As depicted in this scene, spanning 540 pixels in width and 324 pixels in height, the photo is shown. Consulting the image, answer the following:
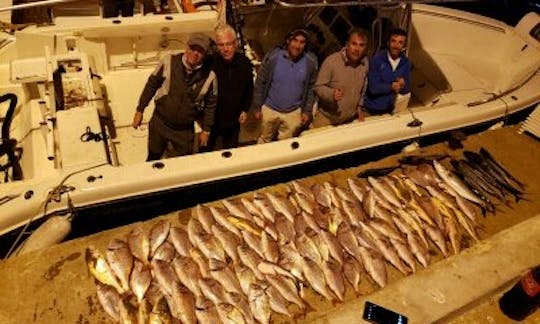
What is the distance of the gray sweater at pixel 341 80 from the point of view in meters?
5.11

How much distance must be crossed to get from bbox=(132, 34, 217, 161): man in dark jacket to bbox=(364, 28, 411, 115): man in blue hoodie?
1.94m

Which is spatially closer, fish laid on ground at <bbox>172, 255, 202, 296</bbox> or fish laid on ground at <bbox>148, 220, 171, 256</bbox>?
fish laid on ground at <bbox>172, 255, 202, 296</bbox>

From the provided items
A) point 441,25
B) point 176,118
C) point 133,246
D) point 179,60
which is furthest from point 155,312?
point 441,25

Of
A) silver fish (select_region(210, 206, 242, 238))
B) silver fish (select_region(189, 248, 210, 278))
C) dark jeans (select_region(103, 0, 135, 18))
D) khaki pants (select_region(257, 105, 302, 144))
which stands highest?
dark jeans (select_region(103, 0, 135, 18))

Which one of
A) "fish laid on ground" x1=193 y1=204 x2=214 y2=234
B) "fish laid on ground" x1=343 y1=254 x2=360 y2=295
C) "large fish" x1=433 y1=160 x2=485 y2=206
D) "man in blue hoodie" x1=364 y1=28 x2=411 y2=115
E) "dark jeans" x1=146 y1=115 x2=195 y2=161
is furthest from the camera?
"man in blue hoodie" x1=364 y1=28 x2=411 y2=115

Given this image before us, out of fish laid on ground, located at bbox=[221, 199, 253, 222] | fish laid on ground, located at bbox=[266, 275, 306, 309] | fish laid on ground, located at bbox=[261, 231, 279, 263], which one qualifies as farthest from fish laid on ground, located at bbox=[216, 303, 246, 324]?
fish laid on ground, located at bbox=[221, 199, 253, 222]

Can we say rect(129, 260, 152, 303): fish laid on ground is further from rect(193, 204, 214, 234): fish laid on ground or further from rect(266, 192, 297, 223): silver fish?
rect(266, 192, 297, 223): silver fish

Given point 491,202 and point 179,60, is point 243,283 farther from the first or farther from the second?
point 491,202

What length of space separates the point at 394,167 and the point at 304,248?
5.05 ft

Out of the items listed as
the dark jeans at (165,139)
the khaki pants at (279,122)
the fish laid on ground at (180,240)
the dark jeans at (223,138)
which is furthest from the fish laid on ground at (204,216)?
the khaki pants at (279,122)

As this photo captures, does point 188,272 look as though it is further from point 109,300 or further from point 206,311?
point 109,300

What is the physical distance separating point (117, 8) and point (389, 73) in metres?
4.45

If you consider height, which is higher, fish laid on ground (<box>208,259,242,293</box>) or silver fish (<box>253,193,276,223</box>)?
silver fish (<box>253,193,276,223</box>)

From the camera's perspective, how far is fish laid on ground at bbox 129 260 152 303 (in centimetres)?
351
